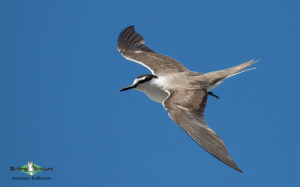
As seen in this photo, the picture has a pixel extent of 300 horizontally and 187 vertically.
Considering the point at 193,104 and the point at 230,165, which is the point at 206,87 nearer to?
the point at 193,104

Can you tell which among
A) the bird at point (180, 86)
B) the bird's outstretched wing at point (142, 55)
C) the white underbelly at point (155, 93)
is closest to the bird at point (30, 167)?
the bird at point (180, 86)

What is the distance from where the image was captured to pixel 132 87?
8477 mm

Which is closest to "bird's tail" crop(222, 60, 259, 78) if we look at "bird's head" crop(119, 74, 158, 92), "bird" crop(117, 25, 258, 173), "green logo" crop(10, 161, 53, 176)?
"bird" crop(117, 25, 258, 173)

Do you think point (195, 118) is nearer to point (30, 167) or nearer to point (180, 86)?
point (180, 86)

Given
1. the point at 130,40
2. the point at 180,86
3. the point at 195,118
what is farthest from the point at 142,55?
the point at 195,118

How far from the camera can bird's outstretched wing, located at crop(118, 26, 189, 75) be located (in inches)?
379

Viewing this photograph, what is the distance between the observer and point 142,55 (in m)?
10.3

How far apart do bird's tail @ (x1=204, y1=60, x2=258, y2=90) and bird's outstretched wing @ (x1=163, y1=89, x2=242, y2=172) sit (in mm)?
633

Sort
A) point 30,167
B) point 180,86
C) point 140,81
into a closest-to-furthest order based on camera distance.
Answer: point 180,86
point 140,81
point 30,167

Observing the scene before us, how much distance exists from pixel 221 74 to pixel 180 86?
1.13m

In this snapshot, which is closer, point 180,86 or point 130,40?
point 180,86

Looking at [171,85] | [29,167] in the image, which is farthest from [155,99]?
[29,167]

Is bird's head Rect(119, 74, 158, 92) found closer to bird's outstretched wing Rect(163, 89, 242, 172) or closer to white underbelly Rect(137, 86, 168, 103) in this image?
white underbelly Rect(137, 86, 168, 103)

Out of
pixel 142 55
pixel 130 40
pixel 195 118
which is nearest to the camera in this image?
pixel 195 118
